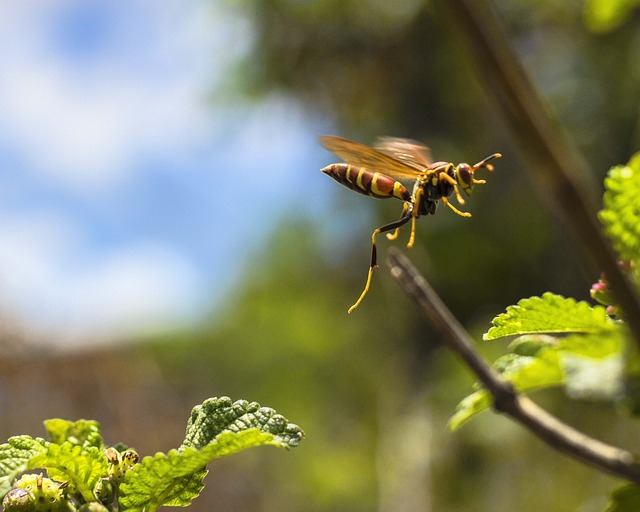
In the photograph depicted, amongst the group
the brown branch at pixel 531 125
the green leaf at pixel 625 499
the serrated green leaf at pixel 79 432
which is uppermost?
the serrated green leaf at pixel 79 432

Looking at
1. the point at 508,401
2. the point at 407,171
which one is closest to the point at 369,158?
the point at 407,171

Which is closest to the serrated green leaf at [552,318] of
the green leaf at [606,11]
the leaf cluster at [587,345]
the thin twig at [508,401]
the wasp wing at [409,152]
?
the leaf cluster at [587,345]

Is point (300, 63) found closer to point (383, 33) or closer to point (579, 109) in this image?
point (383, 33)

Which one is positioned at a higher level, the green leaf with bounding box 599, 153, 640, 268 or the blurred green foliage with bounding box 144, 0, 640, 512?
the blurred green foliage with bounding box 144, 0, 640, 512

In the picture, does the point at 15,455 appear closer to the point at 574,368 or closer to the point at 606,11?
the point at 574,368

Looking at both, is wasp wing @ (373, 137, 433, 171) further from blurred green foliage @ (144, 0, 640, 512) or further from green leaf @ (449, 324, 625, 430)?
blurred green foliage @ (144, 0, 640, 512)

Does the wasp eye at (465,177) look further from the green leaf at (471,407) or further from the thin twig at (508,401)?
the thin twig at (508,401)

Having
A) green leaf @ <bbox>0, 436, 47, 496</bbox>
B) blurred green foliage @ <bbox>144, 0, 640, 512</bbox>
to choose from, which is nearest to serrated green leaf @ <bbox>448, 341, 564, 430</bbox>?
green leaf @ <bbox>0, 436, 47, 496</bbox>
